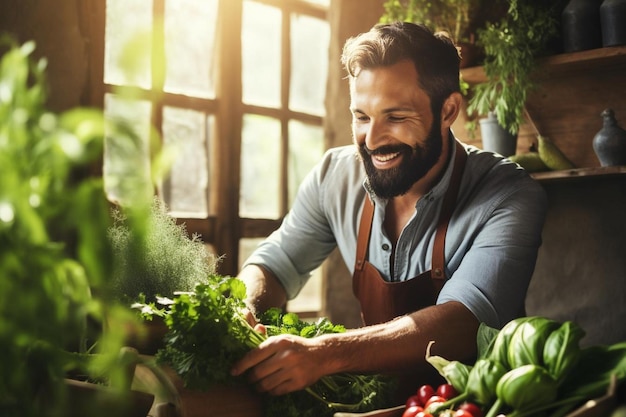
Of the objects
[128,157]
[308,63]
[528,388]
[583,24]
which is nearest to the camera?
[128,157]

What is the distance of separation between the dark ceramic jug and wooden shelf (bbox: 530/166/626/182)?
4 cm

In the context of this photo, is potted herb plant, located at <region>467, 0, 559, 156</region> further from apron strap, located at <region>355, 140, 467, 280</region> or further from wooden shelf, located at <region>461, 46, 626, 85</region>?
apron strap, located at <region>355, 140, 467, 280</region>

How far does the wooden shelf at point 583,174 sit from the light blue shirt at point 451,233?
1.99 feet

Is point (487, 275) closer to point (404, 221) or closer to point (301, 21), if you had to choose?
point (404, 221)

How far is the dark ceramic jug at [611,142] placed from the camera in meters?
3.08

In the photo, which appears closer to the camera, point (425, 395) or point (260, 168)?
point (425, 395)

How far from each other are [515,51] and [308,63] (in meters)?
1.26

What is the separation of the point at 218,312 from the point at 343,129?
262 cm

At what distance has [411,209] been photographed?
8.98ft

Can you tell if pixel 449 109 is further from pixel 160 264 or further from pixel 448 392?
pixel 448 392

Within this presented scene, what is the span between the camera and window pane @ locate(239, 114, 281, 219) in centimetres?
366

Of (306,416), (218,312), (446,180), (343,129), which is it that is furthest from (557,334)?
(343,129)

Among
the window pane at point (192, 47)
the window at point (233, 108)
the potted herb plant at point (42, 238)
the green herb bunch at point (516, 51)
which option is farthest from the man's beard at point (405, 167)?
the potted herb plant at point (42, 238)

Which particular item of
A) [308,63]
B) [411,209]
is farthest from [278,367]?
[308,63]
